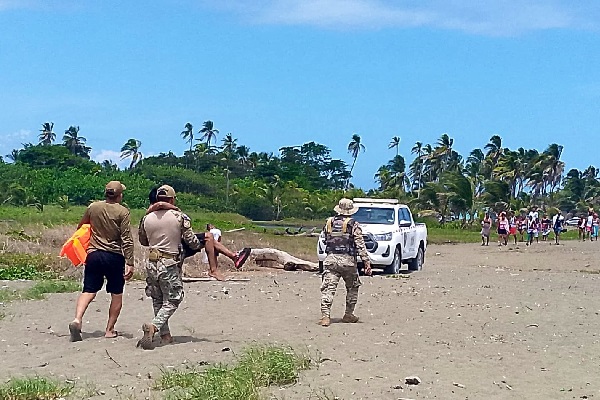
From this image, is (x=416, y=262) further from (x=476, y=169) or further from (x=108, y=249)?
(x=476, y=169)

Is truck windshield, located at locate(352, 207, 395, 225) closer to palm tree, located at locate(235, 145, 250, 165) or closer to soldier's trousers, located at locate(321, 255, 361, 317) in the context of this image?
soldier's trousers, located at locate(321, 255, 361, 317)

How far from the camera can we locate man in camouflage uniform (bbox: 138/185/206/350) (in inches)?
350

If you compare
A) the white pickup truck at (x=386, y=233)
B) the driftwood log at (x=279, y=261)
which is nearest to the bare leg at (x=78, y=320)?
the white pickup truck at (x=386, y=233)

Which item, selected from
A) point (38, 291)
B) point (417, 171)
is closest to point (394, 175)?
point (417, 171)

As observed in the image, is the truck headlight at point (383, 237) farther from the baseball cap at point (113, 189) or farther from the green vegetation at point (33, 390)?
the green vegetation at point (33, 390)

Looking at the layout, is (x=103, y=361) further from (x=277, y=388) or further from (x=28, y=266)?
(x=28, y=266)

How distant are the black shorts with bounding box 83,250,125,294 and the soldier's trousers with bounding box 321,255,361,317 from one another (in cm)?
261

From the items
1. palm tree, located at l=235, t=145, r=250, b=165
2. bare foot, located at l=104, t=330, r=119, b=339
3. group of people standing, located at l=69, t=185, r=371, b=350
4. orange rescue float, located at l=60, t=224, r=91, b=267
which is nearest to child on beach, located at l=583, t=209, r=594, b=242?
group of people standing, located at l=69, t=185, r=371, b=350

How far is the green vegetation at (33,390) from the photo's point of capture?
661 centimetres

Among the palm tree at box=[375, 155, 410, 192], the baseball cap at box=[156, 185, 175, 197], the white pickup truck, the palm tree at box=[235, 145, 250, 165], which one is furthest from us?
the palm tree at box=[235, 145, 250, 165]

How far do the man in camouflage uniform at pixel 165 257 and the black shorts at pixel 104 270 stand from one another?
47 centimetres

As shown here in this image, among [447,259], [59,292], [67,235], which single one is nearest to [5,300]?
[59,292]

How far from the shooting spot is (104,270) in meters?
Result: 9.34

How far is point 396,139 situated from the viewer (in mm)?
101125
